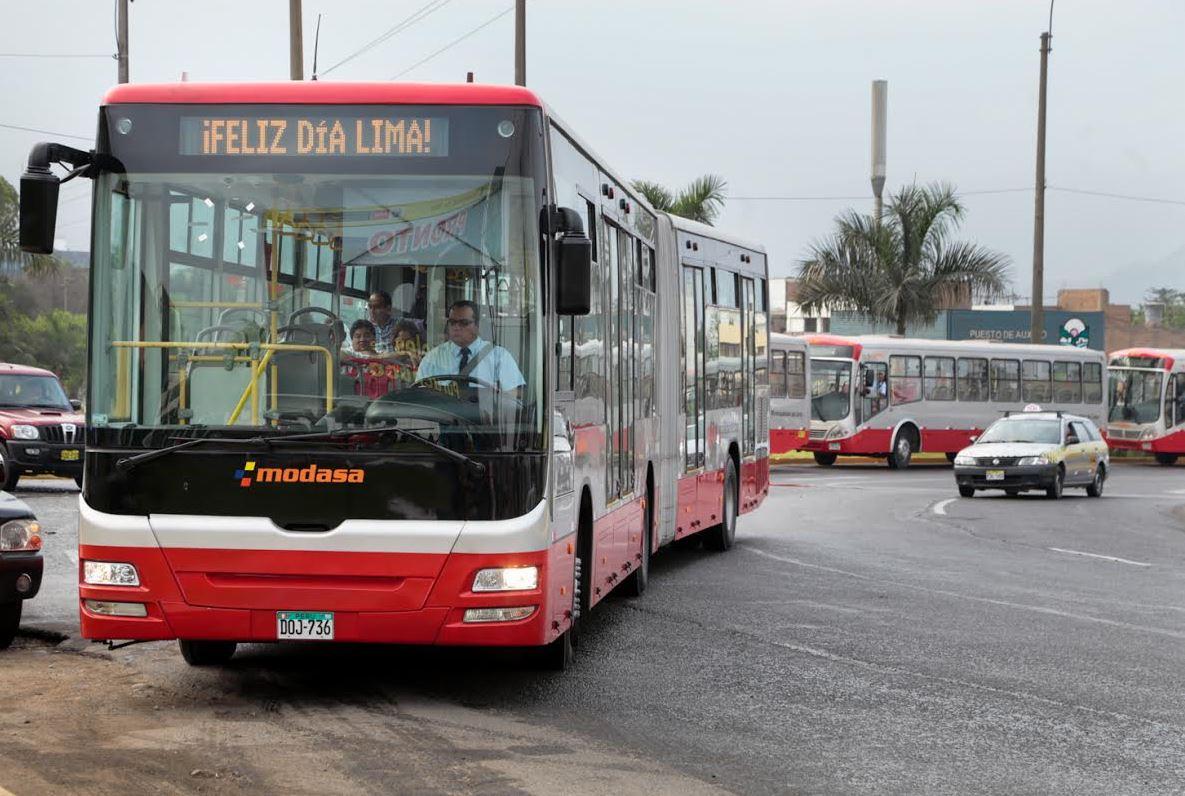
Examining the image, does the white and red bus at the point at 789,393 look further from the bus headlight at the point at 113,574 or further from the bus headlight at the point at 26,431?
the bus headlight at the point at 113,574

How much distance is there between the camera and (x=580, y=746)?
27.3 ft

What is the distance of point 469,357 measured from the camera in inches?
357

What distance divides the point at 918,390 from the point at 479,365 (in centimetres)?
3739

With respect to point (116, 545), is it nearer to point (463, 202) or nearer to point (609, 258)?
point (463, 202)

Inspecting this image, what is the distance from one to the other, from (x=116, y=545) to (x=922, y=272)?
43891mm

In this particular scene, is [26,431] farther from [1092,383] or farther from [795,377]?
[1092,383]

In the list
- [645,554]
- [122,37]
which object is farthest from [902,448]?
[645,554]

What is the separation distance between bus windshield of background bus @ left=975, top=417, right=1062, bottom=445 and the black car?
79.8 feet

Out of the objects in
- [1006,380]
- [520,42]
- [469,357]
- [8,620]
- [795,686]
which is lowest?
[795,686]

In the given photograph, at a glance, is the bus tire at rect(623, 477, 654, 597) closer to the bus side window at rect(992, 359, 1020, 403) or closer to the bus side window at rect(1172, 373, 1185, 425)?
the bus side window at rect(992, 359, 1020, 403)

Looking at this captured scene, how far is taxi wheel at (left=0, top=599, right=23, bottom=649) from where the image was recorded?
36.5 ft

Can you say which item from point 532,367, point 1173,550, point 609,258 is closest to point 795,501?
point 1173,550

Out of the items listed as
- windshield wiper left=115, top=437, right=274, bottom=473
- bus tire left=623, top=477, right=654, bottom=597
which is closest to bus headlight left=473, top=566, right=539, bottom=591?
windshield wiper left=115, top=437, right=274, bottom=473

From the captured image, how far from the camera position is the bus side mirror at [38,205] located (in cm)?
862
